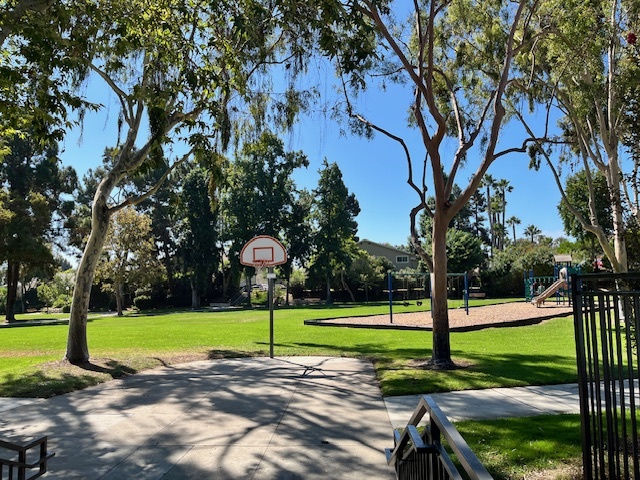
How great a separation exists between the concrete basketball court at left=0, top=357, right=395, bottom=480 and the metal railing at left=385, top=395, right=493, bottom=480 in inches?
49.3

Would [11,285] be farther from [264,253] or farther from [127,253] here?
[264,253]

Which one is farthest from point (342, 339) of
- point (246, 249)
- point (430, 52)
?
point (430, 52)

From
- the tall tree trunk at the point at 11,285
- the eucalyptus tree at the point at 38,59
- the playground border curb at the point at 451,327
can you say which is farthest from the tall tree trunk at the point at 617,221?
the tall tree trunk at the point at 11,285

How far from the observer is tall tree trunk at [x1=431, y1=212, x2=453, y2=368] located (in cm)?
1056

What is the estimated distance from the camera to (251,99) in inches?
500

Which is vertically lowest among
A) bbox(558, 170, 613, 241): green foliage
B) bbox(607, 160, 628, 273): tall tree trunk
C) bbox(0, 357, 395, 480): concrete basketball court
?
bbox(0, 357, 395, 480): concrete basketball court

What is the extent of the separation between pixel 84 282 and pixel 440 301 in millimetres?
8356

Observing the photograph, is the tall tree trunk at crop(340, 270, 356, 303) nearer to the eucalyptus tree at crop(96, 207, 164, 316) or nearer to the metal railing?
the eucalyptus tree at crop(96, 207, 164, 316)

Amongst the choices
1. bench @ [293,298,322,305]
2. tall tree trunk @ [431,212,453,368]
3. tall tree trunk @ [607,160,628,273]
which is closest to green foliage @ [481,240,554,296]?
bench @ [293,298,322,305]

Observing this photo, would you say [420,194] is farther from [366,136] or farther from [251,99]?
[251,99]

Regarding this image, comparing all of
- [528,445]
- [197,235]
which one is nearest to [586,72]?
[528,445]

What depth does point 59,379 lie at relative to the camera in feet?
32.9

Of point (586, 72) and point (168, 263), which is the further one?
point (168, 263)

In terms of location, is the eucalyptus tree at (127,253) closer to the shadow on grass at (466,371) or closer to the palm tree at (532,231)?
the shadow on grass at (466,371)
